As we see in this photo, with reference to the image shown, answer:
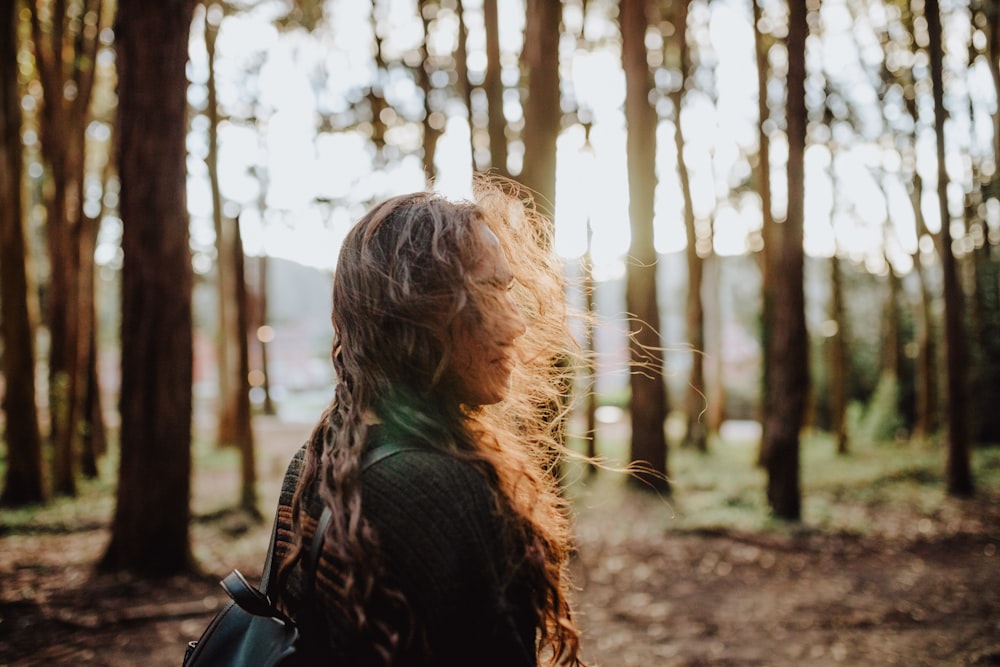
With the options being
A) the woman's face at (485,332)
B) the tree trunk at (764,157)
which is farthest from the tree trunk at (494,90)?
the woman's face at (485,332)

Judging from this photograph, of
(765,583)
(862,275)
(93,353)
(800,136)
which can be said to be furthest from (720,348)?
(93,353)

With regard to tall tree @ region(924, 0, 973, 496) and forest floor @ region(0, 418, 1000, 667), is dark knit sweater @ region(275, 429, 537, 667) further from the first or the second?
tall tree @ region(924, 0, 973, 496)

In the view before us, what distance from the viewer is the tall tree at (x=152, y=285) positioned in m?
6.46

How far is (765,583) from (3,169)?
11264 mm

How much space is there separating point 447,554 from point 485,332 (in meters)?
0.46

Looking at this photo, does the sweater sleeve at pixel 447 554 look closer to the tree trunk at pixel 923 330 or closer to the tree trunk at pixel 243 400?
the tree trunk at pixel 243 400

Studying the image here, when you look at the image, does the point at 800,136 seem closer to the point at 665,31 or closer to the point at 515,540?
the point at 665,31

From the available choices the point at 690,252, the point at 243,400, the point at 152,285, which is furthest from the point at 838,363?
the point at 152,285

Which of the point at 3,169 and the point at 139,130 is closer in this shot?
the point at 139,130

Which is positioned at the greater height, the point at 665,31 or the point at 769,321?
the point at 665,31

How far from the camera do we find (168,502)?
673 centimetres

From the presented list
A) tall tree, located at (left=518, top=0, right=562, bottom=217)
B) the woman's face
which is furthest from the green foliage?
the woman's face

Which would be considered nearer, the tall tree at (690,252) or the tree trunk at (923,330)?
the tall tree at (690,252)

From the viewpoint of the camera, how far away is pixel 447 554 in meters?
1.26
